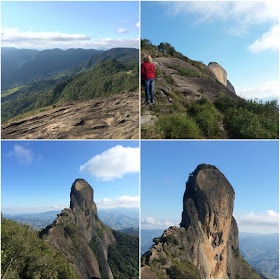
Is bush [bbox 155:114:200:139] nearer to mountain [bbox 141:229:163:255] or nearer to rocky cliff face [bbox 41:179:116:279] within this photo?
mountain [bbox 141:229:163:255]

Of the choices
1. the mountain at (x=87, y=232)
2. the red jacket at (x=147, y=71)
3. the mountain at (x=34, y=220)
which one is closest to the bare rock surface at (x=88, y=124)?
the red jacket at (x=147, y=71)

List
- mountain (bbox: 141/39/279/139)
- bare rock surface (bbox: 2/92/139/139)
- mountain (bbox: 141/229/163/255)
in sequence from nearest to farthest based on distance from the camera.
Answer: mountain (bbox: 141/39/279/139) → bare rock surface (bbox: 2/92/139/139) → mountain (bbox: 141/229/163/255)

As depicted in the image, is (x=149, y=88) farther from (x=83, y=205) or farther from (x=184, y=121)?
(x=83, y=205)

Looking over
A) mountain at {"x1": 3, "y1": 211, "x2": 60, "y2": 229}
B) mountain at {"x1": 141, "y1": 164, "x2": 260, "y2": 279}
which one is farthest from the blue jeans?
mountain at {"x1": 3, "y1": 211, "x2": 60, "y2": 229}

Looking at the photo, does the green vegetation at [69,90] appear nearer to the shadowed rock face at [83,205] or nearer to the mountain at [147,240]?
the shadowed rock face at [83,205]

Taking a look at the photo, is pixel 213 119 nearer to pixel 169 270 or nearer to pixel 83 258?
pixel 169 270

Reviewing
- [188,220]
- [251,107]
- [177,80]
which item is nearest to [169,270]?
[188,220]
